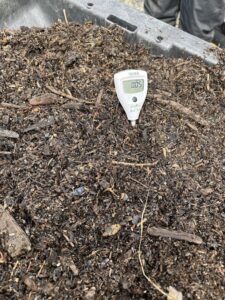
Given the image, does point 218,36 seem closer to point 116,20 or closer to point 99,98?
point 116,20

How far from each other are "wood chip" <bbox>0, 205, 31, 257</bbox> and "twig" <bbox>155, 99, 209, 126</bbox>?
65cm

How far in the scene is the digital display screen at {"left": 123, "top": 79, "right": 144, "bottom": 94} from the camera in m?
1.32

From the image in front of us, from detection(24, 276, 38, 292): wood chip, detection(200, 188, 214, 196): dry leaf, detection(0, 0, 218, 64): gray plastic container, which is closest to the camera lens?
detection(24, 276, 38, 292): wood chip

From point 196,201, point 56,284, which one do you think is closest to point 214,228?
point 196,201

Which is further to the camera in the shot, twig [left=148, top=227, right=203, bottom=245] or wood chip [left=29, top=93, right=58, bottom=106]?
wood chip [left=29, top=93, right=58, bottom=106]

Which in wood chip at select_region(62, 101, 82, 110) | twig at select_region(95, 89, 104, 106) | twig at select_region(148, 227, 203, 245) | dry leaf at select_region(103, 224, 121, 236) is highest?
wood chip at select_region(62, 101, 82, 110)

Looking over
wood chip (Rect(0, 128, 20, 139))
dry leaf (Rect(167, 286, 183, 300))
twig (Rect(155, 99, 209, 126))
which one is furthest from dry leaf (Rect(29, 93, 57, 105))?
dry leaf (Rect(167, 286, 183, 300))

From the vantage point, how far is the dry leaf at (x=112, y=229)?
1098mm

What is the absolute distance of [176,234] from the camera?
1.12m

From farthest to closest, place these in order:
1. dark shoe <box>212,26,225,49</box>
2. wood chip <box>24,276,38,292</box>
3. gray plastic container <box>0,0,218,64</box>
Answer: dark shoe <box>212,26,225,49</box>
gray plastic container <box>0,0,218,64</box>
wood chip <box>24,276,38,292</box>

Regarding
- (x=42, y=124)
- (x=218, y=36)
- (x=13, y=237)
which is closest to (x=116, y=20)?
(x=42, y=124)

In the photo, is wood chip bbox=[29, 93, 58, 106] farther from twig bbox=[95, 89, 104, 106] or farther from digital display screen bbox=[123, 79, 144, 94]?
digital display screen bbox=[123, 79, 144, 94]

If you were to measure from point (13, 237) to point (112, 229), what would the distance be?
0.88 feet

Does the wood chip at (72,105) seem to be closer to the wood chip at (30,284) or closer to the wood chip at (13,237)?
the wood chip at (13,237)
